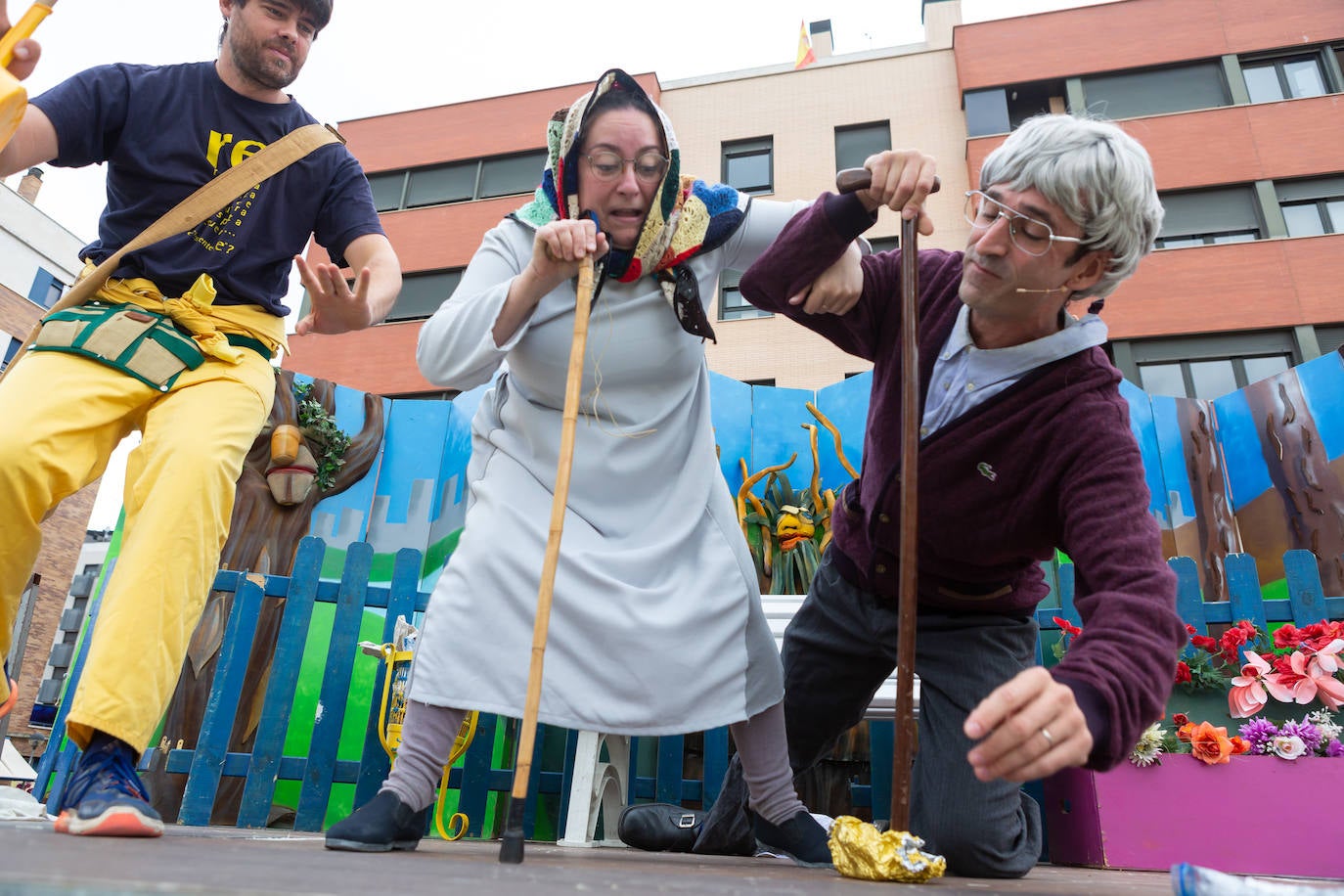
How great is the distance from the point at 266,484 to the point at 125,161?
3.51m

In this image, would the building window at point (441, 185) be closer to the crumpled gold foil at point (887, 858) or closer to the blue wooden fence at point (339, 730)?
the blue wooden fence at point (339, 730)

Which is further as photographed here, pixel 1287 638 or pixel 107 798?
pixel 1287 638

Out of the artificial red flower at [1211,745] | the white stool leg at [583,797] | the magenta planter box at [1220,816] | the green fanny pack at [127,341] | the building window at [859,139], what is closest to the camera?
the green fanny pack at [127,341]

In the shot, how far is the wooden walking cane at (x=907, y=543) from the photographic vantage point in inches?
63.8

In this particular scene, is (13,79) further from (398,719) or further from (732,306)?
(732,306)

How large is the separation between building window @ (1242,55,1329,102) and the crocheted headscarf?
15192 mm

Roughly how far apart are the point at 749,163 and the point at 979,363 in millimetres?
13984

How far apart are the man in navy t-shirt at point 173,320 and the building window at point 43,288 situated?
28750 millimetres

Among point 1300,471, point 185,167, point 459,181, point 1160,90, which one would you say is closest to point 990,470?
point 185,167

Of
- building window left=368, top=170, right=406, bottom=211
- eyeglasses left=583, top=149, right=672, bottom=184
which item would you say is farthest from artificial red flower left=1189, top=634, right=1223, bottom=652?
building window left=368, top=170, right=406, bottom=211

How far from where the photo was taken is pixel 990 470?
210 centimetres

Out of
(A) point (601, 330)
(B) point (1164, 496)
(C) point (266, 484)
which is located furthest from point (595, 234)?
(B) point (1164, 496)

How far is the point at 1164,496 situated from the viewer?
20.0ft

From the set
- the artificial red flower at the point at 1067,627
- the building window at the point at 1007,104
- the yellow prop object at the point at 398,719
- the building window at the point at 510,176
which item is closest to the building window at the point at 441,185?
the building window at the point at 510,176
